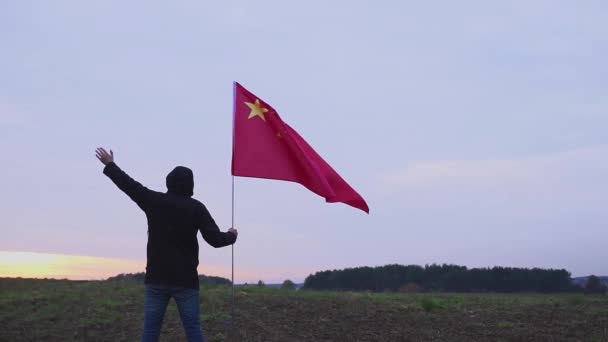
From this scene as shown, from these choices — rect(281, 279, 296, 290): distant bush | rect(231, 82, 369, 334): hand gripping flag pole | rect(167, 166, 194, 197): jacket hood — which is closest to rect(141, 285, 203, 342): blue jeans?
rect(167, 166, 194, 197): jacket hood

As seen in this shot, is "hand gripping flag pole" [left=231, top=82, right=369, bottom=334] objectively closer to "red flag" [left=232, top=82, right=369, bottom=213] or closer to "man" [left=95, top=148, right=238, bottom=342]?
"red flag" [left=232, top=82, right=369, bottom=213]

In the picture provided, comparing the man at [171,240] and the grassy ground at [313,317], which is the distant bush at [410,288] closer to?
the grassy ground at [313,317]

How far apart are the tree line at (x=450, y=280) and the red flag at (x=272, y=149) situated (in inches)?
284

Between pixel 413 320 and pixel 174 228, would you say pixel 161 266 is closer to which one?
pixel 174 228

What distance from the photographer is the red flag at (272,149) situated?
25.2 ft

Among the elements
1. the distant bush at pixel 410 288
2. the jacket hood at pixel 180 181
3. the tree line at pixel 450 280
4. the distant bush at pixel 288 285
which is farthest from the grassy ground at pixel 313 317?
the tree line at pixel 450 280

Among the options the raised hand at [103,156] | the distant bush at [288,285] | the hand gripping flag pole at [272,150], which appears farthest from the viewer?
the distant bush at [288,285]

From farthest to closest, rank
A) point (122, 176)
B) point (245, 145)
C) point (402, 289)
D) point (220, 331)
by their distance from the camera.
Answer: point (402, 289) < point (220, 331) < point (245, 145) < point (122, 176)

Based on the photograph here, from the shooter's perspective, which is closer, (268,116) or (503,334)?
(268,116)

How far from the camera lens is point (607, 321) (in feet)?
32.1

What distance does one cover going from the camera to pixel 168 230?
20.6 feet

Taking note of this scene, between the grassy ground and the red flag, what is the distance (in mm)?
1886

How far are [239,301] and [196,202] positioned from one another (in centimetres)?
435

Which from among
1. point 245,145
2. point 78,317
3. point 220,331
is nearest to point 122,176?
point 245,145
